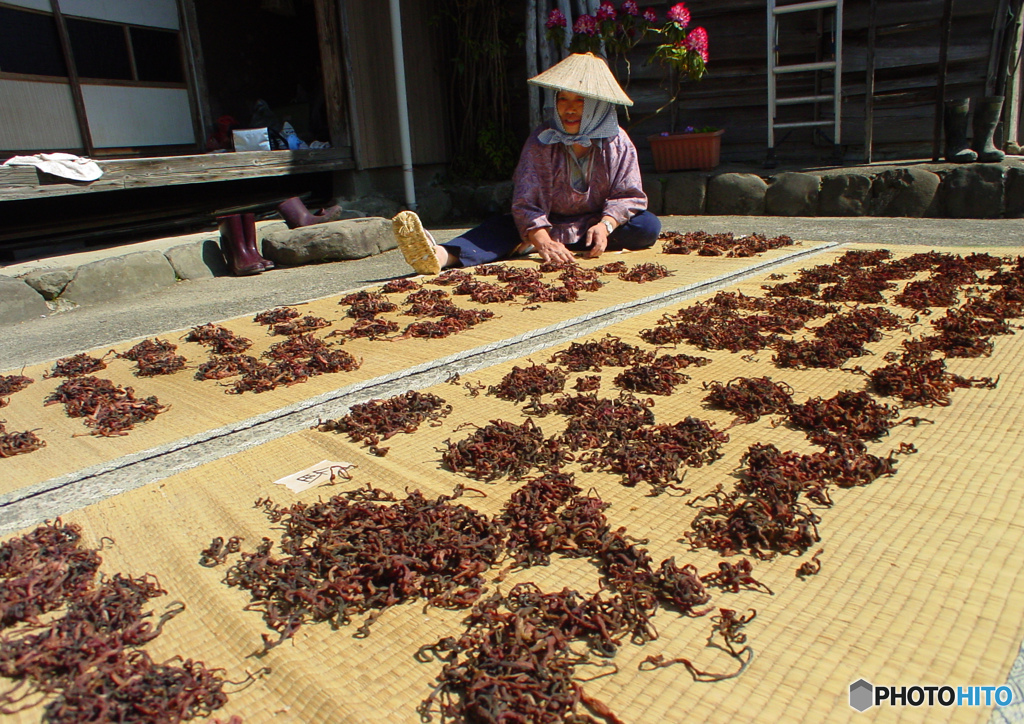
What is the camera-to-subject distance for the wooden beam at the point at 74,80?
8016 millimetres

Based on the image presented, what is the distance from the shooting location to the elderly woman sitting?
5887 mm

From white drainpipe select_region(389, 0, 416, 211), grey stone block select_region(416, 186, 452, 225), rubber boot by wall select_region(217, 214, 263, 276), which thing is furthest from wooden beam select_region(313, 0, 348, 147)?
rubber boot by wall select_region(217, 214, 263, 276)

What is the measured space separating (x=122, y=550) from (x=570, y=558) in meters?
1.25

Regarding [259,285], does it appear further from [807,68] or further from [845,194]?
[807,68]

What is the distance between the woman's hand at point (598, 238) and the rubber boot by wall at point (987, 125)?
447cm

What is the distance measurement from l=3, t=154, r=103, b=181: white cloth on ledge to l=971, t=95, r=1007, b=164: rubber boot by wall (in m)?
8.91

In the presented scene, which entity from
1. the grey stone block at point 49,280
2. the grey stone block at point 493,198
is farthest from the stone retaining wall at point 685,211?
the grey stone block at point 493,198

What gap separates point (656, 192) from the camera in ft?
30.6

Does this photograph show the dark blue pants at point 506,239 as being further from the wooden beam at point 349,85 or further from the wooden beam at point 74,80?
the wooden beam at point 74,80

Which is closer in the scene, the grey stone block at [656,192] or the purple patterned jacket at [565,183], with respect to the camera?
the purple patterned jacket at [565,183]

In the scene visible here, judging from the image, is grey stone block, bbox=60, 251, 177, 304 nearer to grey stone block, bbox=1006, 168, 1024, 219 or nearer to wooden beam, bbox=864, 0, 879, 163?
wooden beam, bbox=864, 0, 879, 163

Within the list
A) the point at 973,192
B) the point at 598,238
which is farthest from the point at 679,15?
the point at 598,238

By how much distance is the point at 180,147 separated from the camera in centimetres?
970

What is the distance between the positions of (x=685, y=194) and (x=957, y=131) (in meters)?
2.96
